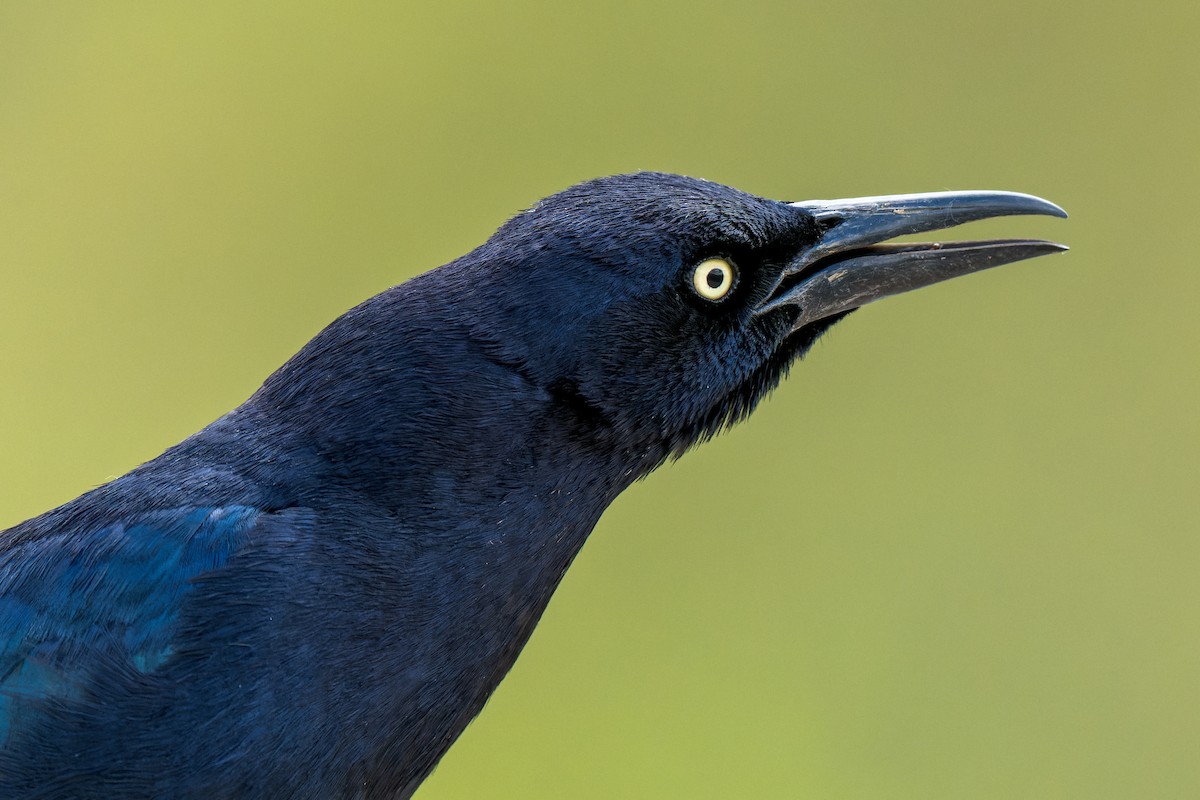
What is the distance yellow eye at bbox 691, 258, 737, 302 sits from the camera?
309cm

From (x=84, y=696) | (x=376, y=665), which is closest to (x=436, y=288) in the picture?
(x=376, y=665)

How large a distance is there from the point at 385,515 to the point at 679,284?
0.82 metres

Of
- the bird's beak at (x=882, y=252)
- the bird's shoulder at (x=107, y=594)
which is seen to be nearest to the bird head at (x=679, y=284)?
the bird's beak at (x=882, y=252)

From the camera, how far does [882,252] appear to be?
3.39 metres

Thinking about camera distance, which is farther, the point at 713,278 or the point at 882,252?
the point at 882,252

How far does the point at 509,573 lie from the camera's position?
2.84 m

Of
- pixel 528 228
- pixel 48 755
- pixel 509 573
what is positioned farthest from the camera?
pixel 528 228

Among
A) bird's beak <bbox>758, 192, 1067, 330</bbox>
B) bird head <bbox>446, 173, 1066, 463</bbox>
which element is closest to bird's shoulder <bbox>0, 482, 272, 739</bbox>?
bird head <bbox>446, 173, 1066, 463</bbox>

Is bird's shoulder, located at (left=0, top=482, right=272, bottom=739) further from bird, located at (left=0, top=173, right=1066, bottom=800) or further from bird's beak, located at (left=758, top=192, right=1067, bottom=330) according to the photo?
bird's beak, located at (left=758, top=192, right=1067, bottom=330)

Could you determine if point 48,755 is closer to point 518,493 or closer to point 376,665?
point 376,665

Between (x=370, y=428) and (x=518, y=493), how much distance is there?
33cm

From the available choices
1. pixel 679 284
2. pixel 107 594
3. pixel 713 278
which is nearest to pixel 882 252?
pixel 713 278

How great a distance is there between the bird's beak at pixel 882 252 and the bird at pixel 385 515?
0.09 metres

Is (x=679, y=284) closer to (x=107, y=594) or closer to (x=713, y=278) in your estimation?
(x=713, y=278)
